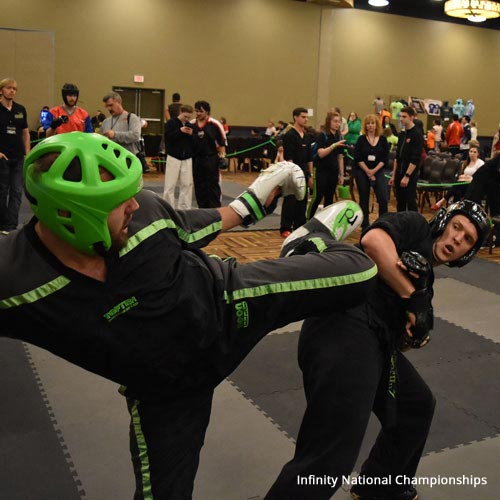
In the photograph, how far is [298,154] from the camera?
8.18 meters

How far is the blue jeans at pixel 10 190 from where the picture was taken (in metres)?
7.26

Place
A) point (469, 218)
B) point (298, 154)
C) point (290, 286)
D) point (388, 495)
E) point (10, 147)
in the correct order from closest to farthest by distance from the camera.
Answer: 1. point (290, 286)
2. point (469, 218)
3. point (388, 495)
4. point (10, 147)
5. point (298, 154)

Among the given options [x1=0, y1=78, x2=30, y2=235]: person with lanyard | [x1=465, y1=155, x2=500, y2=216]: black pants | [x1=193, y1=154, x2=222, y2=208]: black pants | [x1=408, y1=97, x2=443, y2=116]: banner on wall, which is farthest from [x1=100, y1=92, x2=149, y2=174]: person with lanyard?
[x1=408, y1=97, x2=443, y2=116]: banner on wall

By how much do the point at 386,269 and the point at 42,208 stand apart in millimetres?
1239

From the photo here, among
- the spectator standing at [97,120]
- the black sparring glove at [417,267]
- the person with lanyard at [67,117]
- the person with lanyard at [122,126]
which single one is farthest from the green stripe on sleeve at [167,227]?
the spectator standing at [97,120]

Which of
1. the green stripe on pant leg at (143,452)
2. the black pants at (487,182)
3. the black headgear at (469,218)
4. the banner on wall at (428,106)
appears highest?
the banner on wall at (428,106)

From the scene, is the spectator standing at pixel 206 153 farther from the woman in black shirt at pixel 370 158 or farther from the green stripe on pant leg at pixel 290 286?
the green stripe on pant leg at pixel 290 286

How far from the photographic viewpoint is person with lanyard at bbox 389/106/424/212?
869cm

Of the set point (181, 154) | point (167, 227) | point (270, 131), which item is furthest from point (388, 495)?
point (270, 131)

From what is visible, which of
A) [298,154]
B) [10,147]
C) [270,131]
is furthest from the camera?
[270,131]

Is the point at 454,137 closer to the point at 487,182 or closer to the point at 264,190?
the point at 487,182

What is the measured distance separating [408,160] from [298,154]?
1.77 m

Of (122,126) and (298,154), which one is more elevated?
(122,126)

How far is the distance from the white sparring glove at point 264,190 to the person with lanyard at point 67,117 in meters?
5.79
